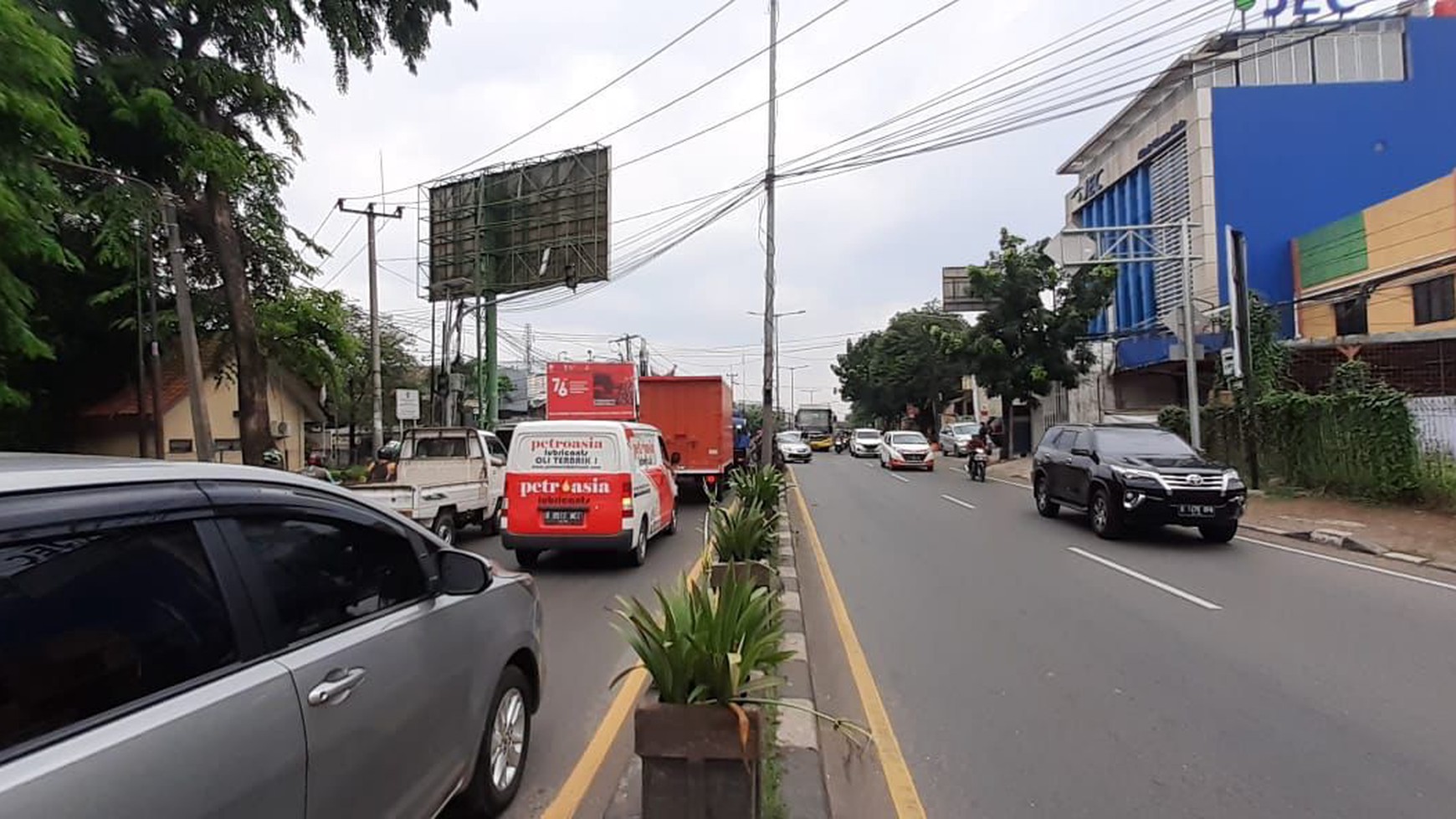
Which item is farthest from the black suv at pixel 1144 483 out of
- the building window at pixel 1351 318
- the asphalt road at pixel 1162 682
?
the building window at pixel 1351 318

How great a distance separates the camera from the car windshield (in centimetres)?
1234

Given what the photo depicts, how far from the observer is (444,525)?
1136 centimetres

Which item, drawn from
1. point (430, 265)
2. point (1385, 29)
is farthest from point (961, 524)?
point (1385, 29)

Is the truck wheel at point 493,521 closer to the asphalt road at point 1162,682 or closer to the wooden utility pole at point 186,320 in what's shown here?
the asphalt road at point 1162,682

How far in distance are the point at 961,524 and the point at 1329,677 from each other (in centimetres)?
852

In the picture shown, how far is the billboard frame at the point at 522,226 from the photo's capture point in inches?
1166

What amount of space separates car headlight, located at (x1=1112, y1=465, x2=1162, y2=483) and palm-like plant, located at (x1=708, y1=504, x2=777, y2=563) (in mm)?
6102

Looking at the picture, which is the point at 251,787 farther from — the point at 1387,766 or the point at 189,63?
the point at 189,63

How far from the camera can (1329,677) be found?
5.50 metres

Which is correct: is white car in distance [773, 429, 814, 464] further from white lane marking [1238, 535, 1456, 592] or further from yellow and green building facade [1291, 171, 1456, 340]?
white lane marking [1238, 535, 1456, 592]

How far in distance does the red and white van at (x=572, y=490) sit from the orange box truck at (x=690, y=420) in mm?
8056

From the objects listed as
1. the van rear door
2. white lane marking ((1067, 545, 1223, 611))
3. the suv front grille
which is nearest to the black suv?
the suv front grille

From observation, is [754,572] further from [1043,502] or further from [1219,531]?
[1043,502]

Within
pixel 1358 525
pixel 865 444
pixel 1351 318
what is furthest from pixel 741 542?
pixel 865 444
